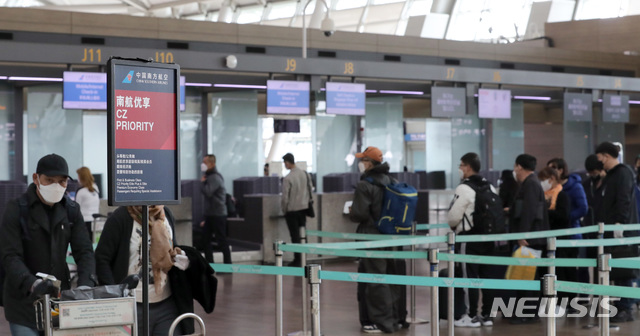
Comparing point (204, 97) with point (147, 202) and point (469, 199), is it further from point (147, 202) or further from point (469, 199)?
point (147, 202)

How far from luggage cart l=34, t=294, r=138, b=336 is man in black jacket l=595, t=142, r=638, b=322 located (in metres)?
5.79

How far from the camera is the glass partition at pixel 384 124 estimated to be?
58.8 feet

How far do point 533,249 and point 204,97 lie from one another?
957 centimetres

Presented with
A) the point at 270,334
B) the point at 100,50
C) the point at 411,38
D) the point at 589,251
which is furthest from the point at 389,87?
the point at 270,334

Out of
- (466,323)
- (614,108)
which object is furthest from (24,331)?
(614,108)

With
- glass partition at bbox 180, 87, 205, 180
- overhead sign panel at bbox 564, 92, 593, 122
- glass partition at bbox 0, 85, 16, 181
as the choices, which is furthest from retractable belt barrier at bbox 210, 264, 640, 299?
overhead sign panel at bbox 564, 92, 593, 122

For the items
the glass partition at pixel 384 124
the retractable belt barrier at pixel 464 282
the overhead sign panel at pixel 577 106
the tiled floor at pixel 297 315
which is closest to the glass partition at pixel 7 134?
the tiled floor at pixel 297 315

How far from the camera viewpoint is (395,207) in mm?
7684

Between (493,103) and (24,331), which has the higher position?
(493,103)

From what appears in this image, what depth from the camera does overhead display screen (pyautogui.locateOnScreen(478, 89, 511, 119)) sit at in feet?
50.0

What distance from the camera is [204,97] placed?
16375 millimetres

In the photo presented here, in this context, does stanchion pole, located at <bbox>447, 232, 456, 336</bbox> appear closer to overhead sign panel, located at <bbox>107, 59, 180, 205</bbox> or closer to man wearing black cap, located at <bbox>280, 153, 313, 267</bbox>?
overhead sign panel, located at <bbox>107, 59, 180, 205</bbox>

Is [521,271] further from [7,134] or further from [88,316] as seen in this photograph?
[7,134]

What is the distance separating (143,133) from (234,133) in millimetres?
13007
